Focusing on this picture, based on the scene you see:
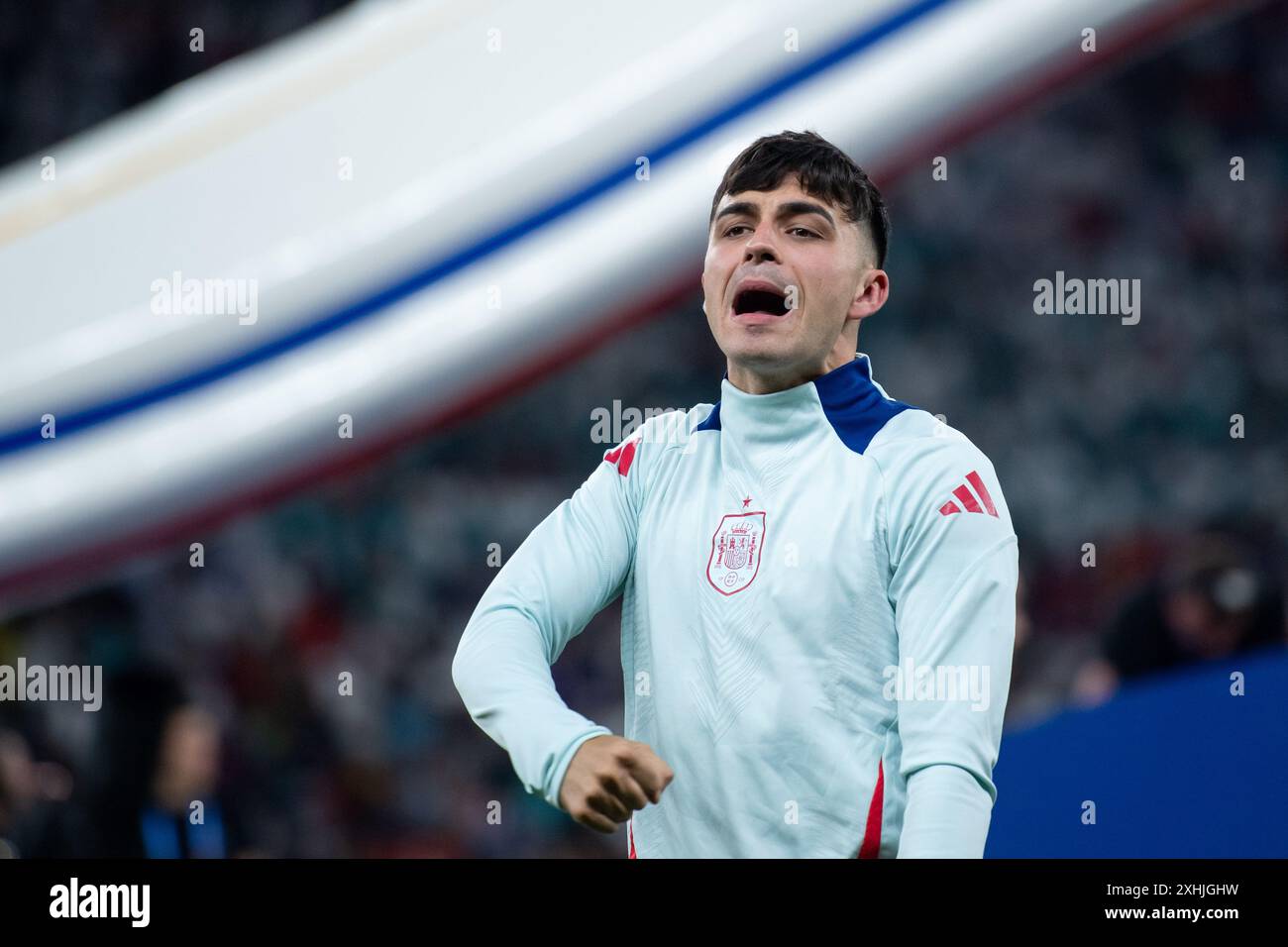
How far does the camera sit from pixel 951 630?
1.62 metres

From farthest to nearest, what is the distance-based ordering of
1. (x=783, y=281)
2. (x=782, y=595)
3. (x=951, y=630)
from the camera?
(x=783, y=281) → (x=782, y=595) → (x=951, y=630)

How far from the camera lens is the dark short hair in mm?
1888

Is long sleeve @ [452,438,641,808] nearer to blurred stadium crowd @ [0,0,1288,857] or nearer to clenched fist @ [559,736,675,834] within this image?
clenched fist @ [559,736,675,834]

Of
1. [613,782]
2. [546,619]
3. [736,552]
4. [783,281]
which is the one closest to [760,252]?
[783,281]

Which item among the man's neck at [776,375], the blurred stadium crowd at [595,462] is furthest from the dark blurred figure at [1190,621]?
the man's neck at [776,375]

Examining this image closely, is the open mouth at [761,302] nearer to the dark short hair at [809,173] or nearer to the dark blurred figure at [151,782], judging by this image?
the dark short hair at [809,173]

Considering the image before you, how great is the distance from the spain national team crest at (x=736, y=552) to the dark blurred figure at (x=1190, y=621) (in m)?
2.12

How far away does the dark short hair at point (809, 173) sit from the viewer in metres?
1.89

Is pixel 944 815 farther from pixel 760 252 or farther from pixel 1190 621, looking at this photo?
pixel 1190 621

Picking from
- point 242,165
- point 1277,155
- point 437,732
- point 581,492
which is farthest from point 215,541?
point 1277,155

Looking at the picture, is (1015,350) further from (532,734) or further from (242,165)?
(532,734)

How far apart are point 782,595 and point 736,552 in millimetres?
96

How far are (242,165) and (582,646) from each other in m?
2.06

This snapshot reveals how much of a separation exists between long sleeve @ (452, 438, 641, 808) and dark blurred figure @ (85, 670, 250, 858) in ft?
7.14
